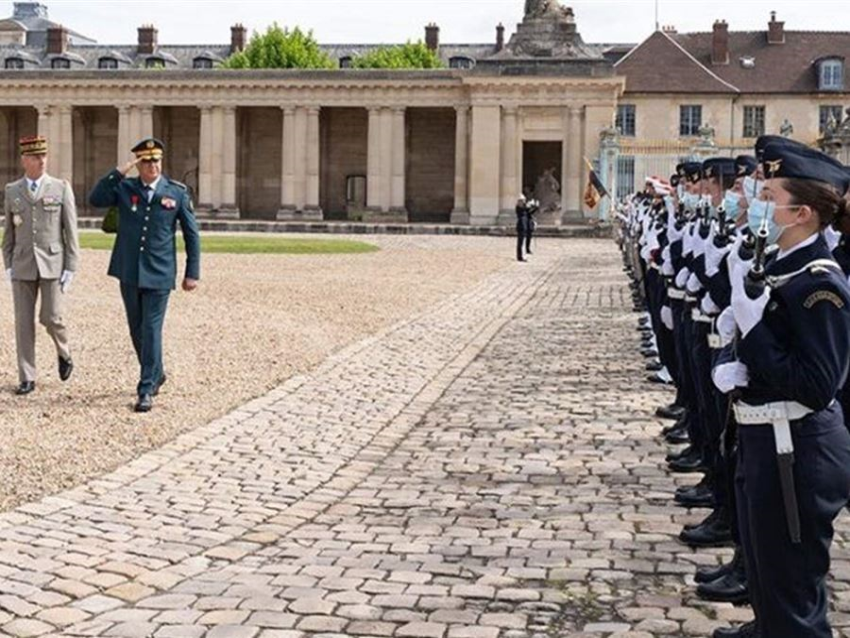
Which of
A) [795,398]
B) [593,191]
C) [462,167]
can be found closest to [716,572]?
[795,398]

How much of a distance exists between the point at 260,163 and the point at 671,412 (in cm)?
5641

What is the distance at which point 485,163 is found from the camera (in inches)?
2263

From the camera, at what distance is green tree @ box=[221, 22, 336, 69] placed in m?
77.2

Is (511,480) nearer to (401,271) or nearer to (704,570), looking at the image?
(704,570)

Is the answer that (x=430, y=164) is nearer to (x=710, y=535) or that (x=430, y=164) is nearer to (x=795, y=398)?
(x=710, y=535)

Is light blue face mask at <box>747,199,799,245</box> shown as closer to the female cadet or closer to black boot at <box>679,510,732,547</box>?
the female cadet

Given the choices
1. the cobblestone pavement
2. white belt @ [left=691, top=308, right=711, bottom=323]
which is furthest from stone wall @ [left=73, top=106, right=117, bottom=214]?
white belt @ [left=691, top=308, right=711, bottom=323]

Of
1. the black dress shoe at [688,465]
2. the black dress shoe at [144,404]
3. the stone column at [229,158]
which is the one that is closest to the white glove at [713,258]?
the black dress shoe at [688,465]

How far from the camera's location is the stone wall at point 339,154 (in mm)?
65125

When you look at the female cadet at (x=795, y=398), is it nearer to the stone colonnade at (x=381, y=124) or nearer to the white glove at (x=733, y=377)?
the white glove at (x=733, y=377)

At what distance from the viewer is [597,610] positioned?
5.90 meters

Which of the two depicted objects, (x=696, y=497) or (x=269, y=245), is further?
(x=269, y=245)

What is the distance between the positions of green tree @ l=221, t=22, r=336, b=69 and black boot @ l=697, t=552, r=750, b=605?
7295 centimetres

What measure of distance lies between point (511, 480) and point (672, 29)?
65.4 metres
